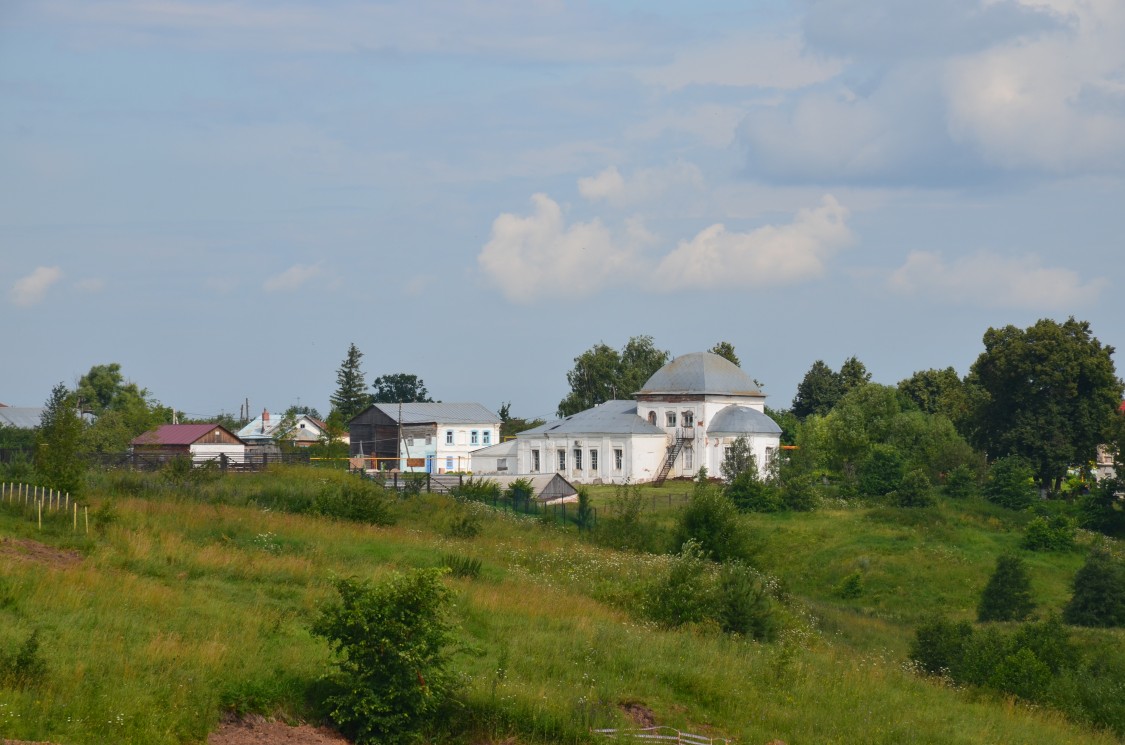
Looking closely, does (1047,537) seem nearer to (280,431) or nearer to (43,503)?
(43,503)

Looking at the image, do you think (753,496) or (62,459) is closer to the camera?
(62,459)

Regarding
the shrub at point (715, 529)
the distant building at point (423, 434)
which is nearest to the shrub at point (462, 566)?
the shrub at point (715, 529)

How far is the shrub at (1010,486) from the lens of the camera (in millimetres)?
60469

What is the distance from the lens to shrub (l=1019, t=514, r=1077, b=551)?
51.8 meters

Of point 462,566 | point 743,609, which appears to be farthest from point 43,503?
point 743,609

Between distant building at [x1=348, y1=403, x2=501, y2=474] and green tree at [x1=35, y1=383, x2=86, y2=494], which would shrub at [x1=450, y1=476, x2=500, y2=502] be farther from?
distant building at [x1=348, y1=403, x2=501, y2=474]

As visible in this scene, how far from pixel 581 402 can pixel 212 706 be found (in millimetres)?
91820

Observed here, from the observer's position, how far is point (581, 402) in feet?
351

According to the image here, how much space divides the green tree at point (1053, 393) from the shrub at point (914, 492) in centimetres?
1021

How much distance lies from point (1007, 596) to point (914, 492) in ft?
62.3

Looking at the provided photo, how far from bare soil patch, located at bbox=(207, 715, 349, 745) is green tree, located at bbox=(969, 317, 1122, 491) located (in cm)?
5742

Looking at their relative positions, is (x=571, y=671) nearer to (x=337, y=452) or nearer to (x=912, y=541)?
(x=912, y=541)

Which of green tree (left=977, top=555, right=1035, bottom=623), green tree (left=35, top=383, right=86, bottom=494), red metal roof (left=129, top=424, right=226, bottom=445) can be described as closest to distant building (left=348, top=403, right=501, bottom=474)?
red metal roof (left=129, top=424, right=226, bottom=445)

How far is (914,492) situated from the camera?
2341 inches
